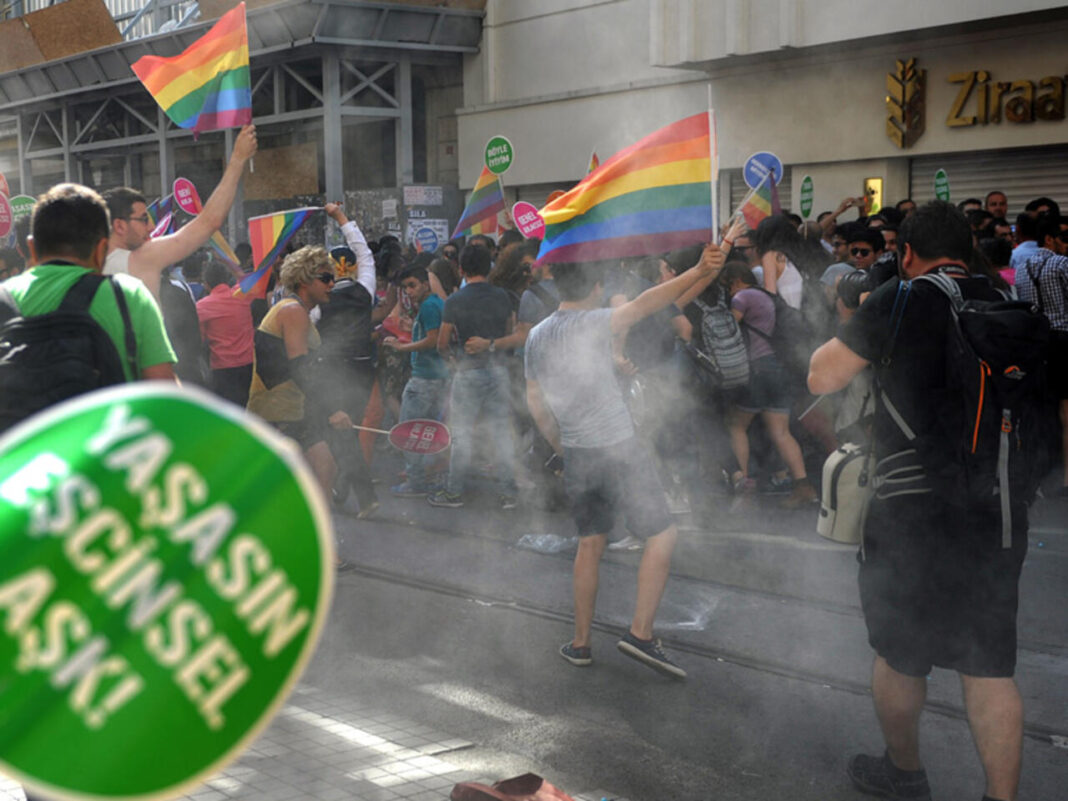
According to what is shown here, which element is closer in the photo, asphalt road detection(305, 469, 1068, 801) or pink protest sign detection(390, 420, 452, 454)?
asphalt road detection(305, 469, 1068, 801)

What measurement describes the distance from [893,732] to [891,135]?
1183 centimetres

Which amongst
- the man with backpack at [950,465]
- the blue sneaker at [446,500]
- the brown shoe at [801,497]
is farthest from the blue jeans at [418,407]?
the man with backpack at [950,465]

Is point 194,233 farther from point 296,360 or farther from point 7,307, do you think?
point 296,360

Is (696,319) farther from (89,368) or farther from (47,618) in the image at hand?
(47,618)

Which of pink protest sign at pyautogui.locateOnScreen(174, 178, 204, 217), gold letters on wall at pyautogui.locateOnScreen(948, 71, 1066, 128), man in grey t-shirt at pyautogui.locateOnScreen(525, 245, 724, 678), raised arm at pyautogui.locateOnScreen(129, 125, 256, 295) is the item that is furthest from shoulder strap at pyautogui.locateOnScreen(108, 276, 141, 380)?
gold letters on wall at pyautogui.locateOnScreen(948, 71, 1066, 128)

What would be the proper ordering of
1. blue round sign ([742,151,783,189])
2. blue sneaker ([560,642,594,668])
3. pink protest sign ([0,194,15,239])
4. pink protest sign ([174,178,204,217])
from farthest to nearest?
pink protest sign ([174,178,204,217]), pink protest sign ([0,194,15,239]), blue round sign ([742,151,783,189]), blue sneaker ([560,642,594,668])

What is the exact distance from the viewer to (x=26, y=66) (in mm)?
25109

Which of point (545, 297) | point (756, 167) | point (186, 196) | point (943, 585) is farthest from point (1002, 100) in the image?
point (943, 585)

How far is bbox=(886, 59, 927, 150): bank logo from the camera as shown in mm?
14055

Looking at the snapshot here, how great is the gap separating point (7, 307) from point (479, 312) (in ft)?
17.7

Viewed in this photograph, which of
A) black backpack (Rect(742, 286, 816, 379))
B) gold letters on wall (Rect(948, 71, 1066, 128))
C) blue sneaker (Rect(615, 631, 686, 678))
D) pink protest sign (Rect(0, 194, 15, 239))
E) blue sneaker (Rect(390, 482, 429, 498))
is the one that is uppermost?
gold letters on wall (Rect(948, 71, 1066, 128))

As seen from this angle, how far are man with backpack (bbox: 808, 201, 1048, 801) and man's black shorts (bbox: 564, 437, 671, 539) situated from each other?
1.49 m

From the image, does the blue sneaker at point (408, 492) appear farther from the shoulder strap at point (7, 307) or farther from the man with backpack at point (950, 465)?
the shoulder strap at point (7, 307)

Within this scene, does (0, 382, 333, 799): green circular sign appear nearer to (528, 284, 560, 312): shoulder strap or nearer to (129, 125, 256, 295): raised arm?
(129, 125, 256, 295): raised arm
